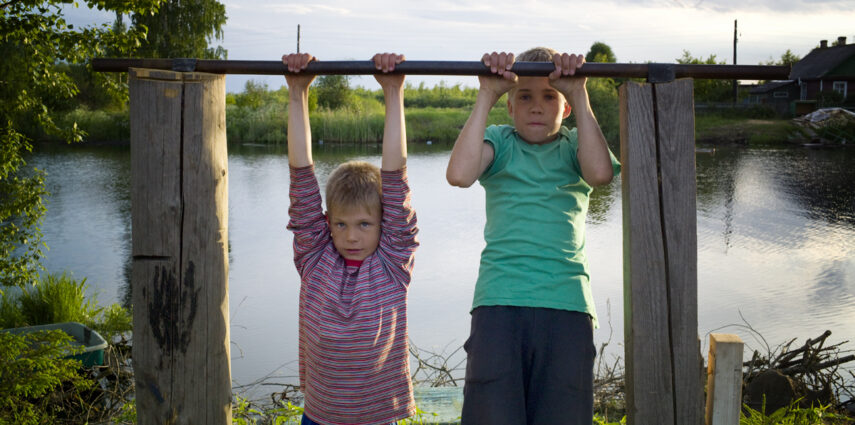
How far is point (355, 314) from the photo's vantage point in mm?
2061

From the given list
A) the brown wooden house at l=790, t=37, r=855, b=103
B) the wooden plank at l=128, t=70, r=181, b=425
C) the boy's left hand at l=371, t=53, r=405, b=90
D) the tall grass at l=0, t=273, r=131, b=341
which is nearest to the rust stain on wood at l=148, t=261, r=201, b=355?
the wooden plank at l=128, t=70, r=181, b=425

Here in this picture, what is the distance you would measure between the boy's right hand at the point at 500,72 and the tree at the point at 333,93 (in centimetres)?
2017

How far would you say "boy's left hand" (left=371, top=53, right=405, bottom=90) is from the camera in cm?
198

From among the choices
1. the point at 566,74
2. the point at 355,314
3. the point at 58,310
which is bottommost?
the point at 58,310

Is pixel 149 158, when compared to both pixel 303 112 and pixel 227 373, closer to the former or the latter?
pixel 303 112

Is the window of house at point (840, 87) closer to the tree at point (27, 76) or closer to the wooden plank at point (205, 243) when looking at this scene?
the tree at point (27, 76)

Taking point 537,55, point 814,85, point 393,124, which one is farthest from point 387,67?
point 814,85

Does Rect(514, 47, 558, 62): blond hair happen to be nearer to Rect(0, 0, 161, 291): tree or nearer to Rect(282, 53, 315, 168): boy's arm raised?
Rect(282, 53, 315, 168): boy's arm raised

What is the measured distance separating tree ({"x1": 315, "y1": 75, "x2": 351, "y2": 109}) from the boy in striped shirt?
20029 millimetres

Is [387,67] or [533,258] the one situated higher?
[387,67]

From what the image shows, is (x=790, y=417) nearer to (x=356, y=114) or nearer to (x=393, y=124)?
(x=393, y=124)

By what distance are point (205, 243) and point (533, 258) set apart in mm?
975

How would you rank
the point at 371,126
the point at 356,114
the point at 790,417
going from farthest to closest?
1. the point at 356,114
2. the point at 371,126
3. the point at 790,417

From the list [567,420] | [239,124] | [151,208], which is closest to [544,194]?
[567,420]
